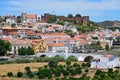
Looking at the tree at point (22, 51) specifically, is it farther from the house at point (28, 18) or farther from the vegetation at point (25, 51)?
the house at point (28, 18)

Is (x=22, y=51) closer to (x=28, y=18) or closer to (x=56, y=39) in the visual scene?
(x=56, y=39)

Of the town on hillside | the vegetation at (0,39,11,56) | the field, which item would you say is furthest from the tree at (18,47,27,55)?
the field

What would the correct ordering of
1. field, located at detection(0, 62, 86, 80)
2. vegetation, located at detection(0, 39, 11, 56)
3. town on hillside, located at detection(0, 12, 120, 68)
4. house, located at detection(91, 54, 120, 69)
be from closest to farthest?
1. field, located at detection(0, 62, 86, 80)
2. house, located at detection(91, 54, 120, 69)
3. vegetation, located at detection(0, 39, 11, 56)
4. town on hillside, located at detection(0, 12, 120, 68)

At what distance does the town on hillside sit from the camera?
2240 inches

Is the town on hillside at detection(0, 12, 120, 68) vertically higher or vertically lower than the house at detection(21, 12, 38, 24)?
lower

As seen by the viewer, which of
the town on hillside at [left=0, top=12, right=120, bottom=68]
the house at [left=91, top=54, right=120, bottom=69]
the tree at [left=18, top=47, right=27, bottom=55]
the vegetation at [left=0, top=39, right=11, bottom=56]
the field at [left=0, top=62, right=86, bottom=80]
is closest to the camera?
the field at [left=0, top=62, right=86, bottom=80]

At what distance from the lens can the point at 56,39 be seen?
76.9 metres

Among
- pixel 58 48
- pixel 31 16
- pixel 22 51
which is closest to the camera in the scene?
pixel 22 51

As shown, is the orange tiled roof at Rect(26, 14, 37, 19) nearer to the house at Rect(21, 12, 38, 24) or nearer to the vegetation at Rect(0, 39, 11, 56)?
the house at Rect(21, 12, 38, 24)

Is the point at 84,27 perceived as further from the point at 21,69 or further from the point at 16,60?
the point at 21,69

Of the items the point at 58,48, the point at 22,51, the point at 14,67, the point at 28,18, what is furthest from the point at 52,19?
the point at 14,67

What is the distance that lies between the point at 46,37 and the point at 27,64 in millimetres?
30774

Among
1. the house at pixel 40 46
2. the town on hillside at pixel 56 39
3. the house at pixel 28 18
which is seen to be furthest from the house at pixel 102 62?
the house at pixel 28 18

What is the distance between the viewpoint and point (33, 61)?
53.0 m
